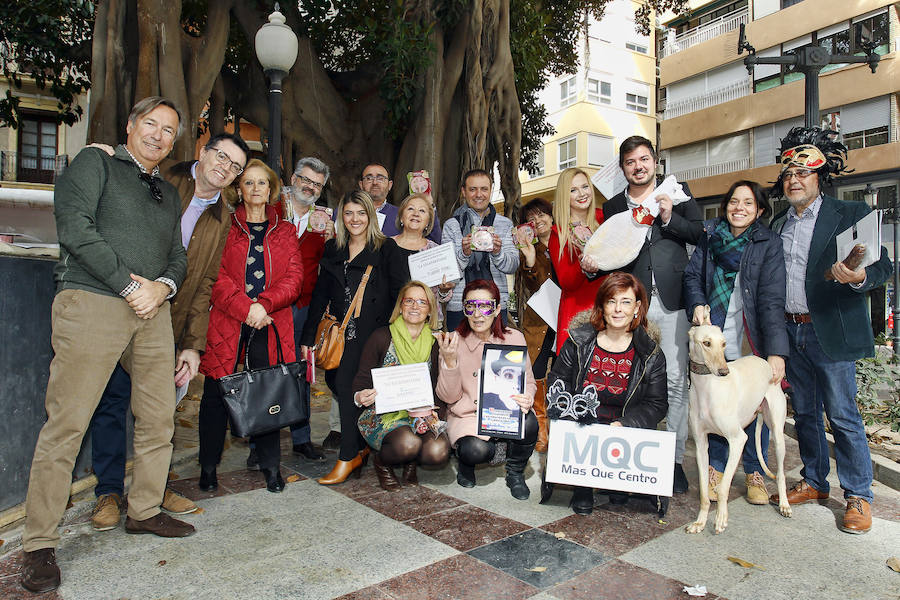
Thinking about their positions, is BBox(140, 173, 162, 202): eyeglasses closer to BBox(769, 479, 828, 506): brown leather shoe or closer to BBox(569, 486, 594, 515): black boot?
BBox(569, 486, 594, 515): black boot

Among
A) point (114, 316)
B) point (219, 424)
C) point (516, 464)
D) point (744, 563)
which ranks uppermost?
point (114, 316)

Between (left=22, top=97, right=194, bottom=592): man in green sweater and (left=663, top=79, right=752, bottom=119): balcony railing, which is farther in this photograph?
(left=663, top=79, right=752, bottom=119): balcony railing

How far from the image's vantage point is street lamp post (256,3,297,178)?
6.41 meters

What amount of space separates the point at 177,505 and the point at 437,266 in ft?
6.87

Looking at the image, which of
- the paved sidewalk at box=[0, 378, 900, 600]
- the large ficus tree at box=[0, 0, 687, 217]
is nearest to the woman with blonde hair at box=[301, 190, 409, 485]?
the paved sidewalk at box=[0, 378, 900, 600]

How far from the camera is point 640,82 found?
2861 centimetres

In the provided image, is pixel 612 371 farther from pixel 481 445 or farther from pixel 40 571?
pixel 40 571

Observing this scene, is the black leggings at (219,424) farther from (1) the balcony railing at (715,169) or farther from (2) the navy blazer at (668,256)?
(1) the balcony railing at (715,169)

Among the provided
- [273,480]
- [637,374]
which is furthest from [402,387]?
[637,374]

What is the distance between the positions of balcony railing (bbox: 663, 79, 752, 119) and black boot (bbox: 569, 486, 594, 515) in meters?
22.3

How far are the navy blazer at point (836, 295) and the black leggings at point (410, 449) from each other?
7.43 ft

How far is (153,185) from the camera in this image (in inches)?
121

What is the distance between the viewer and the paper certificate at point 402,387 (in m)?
3.83

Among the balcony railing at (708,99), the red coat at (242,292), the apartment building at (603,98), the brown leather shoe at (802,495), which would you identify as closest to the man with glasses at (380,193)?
the red coat at (242,292)
